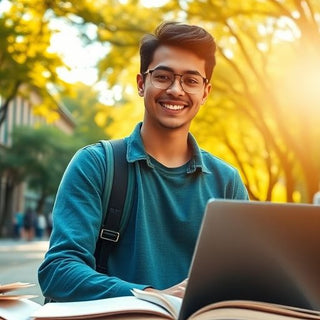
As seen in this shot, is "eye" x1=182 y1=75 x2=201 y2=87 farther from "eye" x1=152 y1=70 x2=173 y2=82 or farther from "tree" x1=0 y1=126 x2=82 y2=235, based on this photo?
"tree" x1=0 y1=126 x2=82 y2=235

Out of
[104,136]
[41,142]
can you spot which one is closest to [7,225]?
[41,142]

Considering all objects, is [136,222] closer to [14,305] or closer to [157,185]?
[157,185]

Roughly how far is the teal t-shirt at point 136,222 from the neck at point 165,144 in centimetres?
4

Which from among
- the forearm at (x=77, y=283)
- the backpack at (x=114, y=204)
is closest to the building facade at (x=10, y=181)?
the backpack at (x=114, y=204)

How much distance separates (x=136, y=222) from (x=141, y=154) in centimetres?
22

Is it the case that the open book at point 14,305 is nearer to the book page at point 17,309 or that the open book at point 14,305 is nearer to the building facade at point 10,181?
the book page at point 17,309

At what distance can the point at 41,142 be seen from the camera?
163ft

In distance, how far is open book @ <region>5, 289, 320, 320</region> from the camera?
1.84 m

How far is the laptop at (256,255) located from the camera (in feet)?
6.12

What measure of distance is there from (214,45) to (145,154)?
14.8 inches

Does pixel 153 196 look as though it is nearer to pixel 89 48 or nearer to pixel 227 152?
pixel 89 48

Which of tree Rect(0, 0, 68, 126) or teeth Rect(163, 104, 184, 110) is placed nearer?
teeth Rect(163, 104, 184, 110)

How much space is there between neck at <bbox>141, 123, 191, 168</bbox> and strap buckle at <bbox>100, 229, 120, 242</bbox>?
0.31 metres

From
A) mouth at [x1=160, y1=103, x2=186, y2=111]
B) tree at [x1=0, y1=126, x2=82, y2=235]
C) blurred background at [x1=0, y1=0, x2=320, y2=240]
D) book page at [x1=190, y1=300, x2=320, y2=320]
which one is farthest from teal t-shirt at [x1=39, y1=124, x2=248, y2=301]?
tree at [x1=0, y1=126, x2=82, y2=235]
